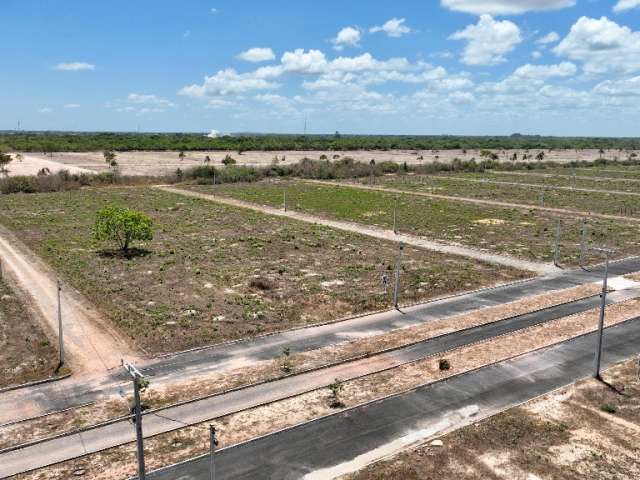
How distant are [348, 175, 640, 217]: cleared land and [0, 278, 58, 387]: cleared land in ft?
220

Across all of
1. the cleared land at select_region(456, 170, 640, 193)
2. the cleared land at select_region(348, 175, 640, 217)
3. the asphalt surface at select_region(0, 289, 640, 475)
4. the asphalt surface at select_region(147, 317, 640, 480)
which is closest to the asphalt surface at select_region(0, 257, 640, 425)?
the asphalt surface at select_region(0, 289, 640, 475)

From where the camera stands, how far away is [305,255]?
4594 cm

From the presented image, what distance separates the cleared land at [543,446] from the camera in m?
17.0

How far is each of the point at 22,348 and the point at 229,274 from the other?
1564 centimetres

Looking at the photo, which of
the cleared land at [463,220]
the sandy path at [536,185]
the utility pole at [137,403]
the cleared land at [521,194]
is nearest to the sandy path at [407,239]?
the cleared land at [463,220]

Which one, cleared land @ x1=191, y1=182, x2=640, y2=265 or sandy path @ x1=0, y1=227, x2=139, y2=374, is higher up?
cleared land @ x1=191, y1=182, x2=640, y2=265

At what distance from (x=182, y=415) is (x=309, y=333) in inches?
383

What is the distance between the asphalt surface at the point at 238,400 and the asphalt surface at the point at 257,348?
2.15 meters

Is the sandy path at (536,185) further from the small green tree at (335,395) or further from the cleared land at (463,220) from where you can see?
the small green tree at (335,395)

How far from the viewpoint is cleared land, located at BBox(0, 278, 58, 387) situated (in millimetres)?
22984

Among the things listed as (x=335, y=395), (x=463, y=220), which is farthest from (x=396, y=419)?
(x=463, y=220)

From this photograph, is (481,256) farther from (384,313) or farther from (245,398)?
(245,398)

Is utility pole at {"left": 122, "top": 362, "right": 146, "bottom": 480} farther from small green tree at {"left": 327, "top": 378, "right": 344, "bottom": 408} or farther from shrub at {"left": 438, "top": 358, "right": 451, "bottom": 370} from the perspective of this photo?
shrub at {"left": 438, "top": 358, "right": 451, "bottom": 370}

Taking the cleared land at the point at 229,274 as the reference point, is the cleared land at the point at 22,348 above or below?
below
